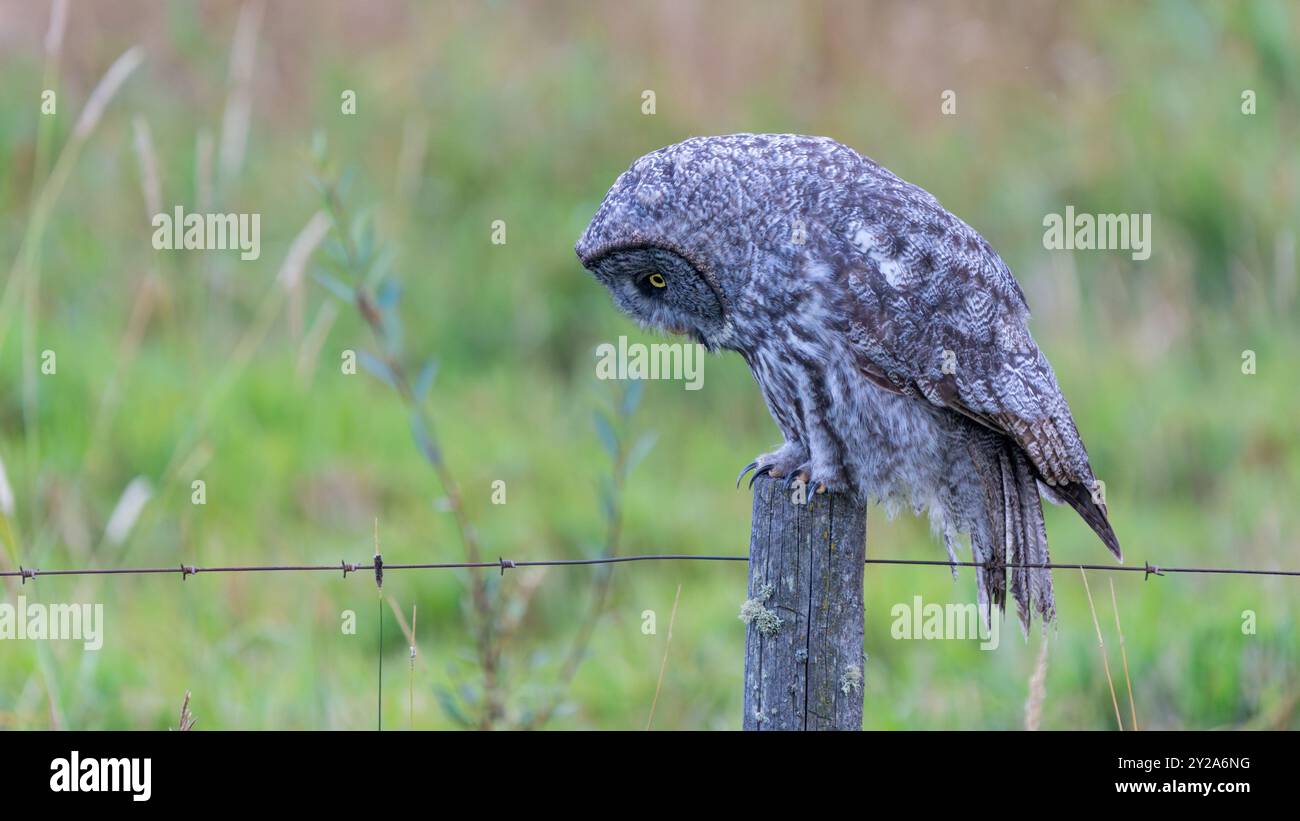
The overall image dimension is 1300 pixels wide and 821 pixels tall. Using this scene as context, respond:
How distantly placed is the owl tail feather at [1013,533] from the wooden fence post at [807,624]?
3.00 ft

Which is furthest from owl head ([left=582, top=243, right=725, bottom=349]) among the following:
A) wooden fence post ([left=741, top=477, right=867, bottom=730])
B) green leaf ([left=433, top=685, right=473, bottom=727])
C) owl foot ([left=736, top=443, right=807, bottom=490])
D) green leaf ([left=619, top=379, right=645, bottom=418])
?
green leaf ([left=433, top=685, right=473, bottom=727])

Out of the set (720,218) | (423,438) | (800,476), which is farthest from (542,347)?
(800,476)

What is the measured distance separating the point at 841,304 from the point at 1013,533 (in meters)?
0.82

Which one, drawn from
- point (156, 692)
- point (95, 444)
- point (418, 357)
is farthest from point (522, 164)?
point (156, 692)

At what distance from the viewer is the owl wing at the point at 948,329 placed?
134 inches

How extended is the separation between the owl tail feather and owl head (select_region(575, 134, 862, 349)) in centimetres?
76

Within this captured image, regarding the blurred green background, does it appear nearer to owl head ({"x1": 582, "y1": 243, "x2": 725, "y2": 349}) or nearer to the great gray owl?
the great gray owl

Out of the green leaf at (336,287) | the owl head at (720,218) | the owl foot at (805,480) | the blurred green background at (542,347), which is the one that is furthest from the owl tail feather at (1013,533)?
the green leaf at (336,287)

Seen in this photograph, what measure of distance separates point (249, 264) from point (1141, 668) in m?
4.46

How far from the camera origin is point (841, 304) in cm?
339

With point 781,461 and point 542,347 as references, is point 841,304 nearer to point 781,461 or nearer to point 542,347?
point 781,461

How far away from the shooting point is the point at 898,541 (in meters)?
6.09

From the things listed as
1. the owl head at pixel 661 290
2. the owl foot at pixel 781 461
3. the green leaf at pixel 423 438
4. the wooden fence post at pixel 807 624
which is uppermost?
the owl head at pixel 661 290

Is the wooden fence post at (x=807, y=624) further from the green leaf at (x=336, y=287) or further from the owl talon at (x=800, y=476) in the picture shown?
the green leaf at (x=336, y=287)
